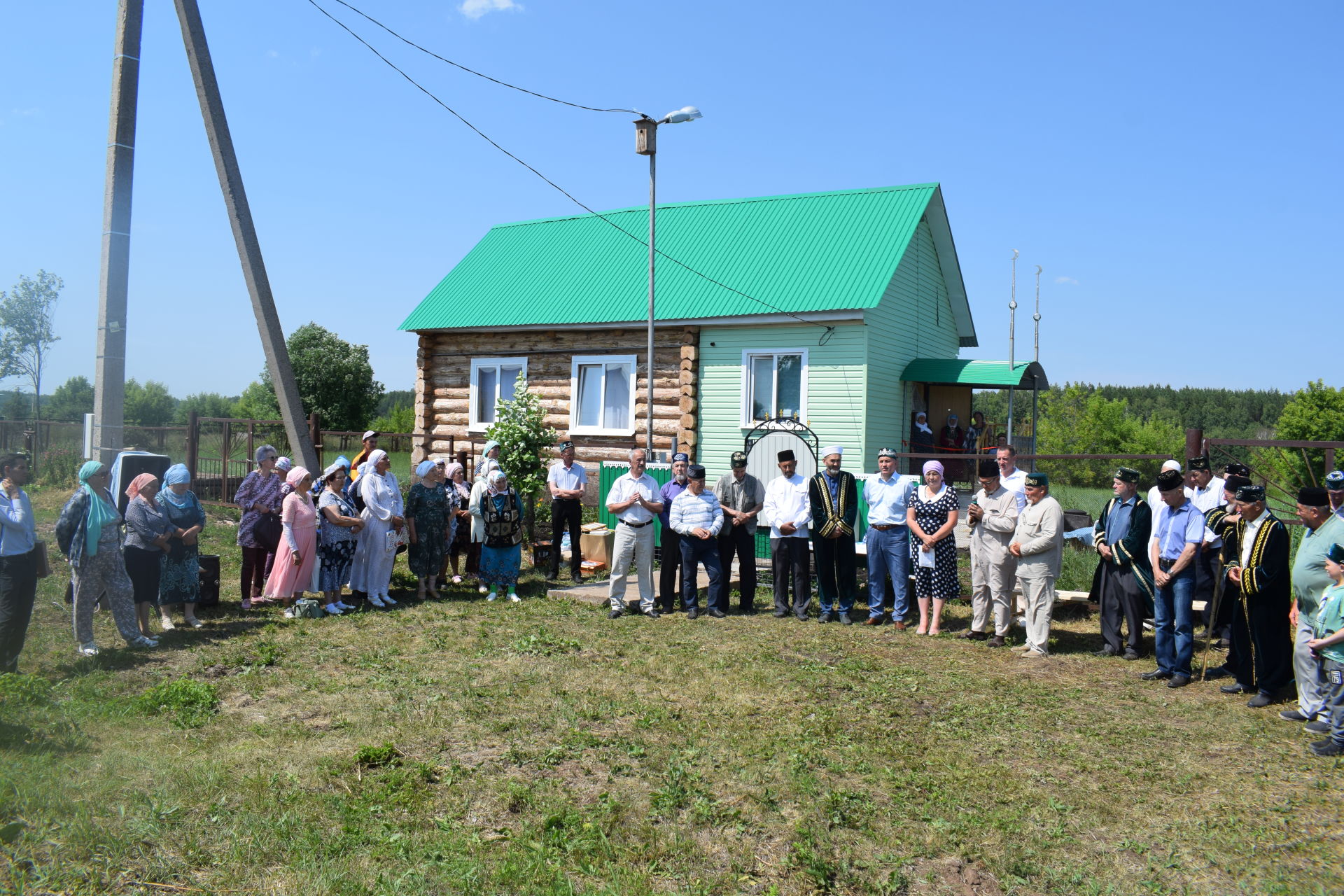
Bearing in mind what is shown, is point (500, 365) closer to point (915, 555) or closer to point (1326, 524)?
point (915, 555)

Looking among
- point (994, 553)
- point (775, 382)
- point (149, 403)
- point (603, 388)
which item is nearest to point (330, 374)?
point (149, 403)

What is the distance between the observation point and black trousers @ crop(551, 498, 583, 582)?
12.4m

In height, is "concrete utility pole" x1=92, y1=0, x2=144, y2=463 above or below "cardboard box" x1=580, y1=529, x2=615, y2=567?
above

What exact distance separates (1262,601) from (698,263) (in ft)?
45.1

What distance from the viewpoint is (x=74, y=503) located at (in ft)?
26.4

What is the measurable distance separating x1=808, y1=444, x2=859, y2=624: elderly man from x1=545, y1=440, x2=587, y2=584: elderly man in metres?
3.37

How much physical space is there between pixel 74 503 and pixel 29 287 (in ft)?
11.9

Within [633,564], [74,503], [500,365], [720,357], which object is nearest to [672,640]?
[633,564]

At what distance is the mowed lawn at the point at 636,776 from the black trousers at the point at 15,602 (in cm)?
40

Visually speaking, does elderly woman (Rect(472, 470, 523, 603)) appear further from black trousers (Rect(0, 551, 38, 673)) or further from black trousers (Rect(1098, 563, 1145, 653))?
black trousers (Rect(1098, 563, 1145, 653))

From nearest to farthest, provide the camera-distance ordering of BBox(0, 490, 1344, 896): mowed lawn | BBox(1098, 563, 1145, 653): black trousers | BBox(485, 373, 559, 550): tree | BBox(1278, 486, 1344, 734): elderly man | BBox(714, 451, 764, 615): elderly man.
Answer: BBox(0, 490, 1344, 896): mowed lawn < BBox(1278, 486, 1344, 734): elderly man < BBox(1098, 563, 1145, 653): black trousers < BBox(714, 451, 764, 615): elderly man < BBox(485, 373, 559, 550): tree

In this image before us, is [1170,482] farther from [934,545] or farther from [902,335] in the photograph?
[902,335]

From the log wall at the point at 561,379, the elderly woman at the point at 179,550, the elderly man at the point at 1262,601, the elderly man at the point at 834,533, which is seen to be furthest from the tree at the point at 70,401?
the elderly man at the point at 1262,601

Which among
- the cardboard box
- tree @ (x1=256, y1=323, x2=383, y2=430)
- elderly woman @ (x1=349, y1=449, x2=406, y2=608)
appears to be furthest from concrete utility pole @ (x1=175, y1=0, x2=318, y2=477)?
tree @ (x1=256, y1=323, x2=383, y2=430)
